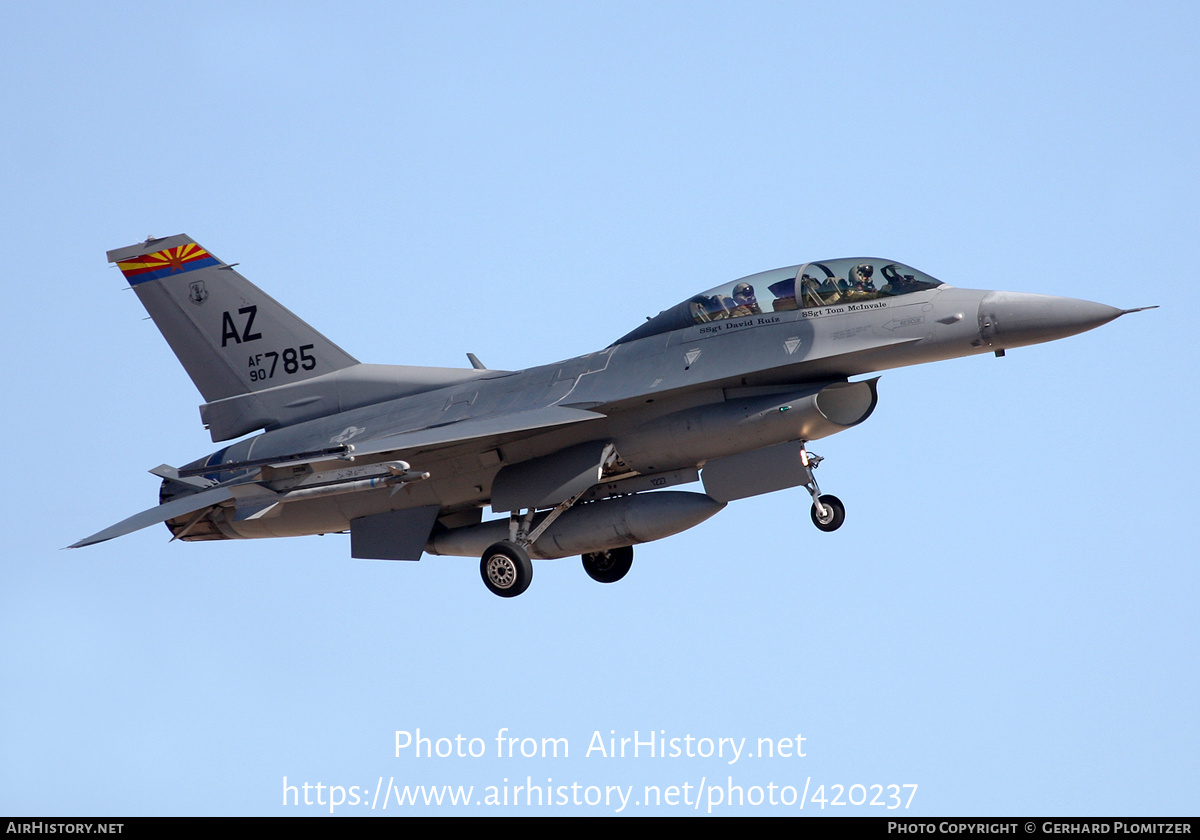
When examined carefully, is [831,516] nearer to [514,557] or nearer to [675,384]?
[675,384]

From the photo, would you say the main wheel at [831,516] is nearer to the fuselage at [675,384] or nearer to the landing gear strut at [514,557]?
the fuselage at [675,384]

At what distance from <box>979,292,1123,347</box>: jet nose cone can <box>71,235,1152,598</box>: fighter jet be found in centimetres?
2

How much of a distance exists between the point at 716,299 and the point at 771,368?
1.14 m

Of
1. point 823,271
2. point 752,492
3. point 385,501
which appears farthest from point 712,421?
point 385,501

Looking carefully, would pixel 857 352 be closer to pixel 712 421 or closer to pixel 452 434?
pixel 712 421

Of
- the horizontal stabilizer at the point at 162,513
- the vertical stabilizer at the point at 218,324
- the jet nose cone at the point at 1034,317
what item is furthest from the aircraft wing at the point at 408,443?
the jet nose cone at the point at 1034,317

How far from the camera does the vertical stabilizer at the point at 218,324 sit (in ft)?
60.5

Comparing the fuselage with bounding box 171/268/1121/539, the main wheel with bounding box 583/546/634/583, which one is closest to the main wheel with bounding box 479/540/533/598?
the fuselage with bounding box 171/268/1121/539

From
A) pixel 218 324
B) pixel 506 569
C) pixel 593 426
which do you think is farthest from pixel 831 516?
pixel 218 324

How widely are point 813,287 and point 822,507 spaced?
239cm

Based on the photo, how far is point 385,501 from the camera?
55.8 feet

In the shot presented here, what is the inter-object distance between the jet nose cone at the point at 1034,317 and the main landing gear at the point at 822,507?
2333mm

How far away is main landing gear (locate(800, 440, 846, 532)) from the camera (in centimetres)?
1538

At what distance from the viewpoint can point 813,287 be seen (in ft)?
50.1
